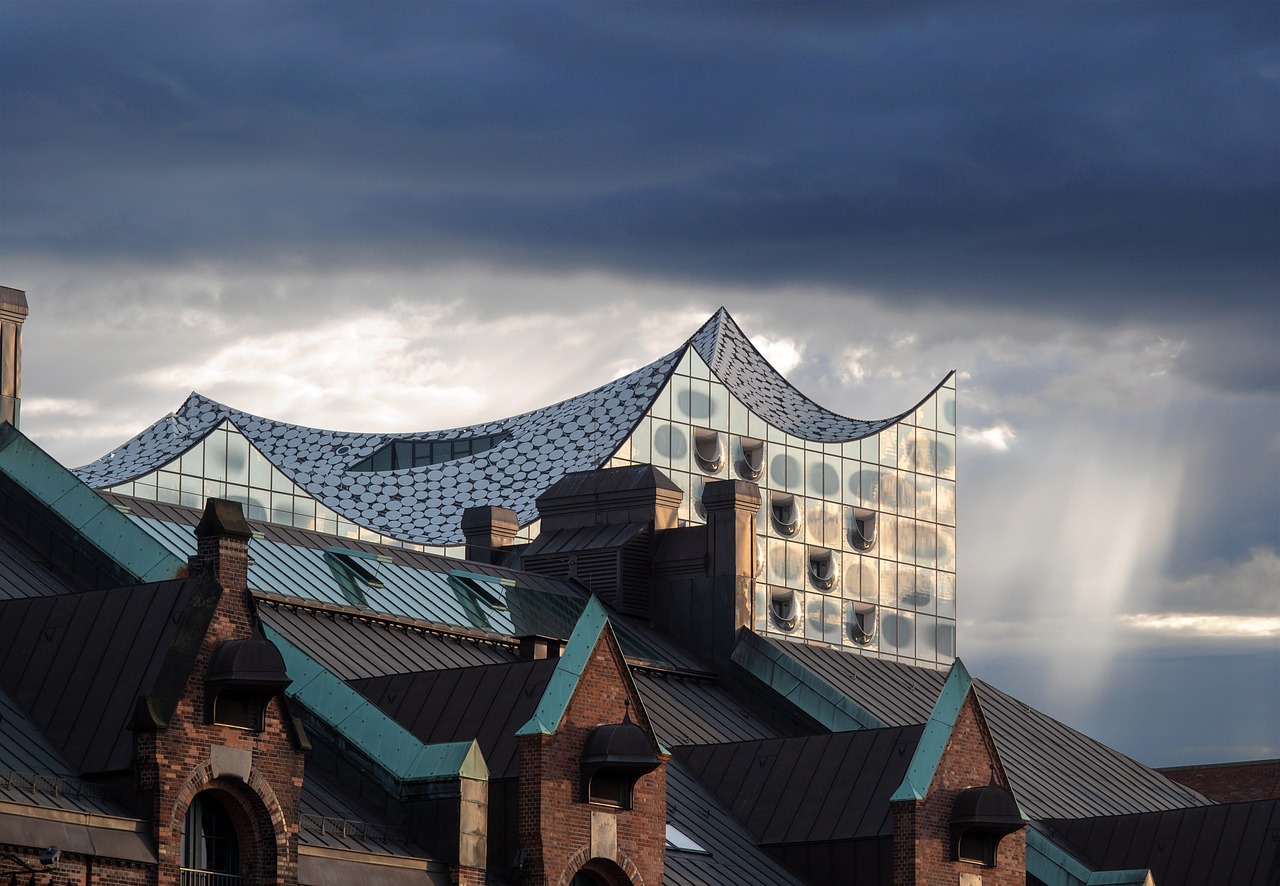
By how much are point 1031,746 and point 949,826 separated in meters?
16.4

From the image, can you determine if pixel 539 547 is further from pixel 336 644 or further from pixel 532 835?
pixel 532 835

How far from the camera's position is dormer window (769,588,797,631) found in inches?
6407

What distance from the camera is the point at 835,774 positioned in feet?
183

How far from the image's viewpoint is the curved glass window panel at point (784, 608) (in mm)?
162500

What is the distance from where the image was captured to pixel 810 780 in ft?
185

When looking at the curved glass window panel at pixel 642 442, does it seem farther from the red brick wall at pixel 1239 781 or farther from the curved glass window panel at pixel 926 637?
the red brick wall at pixel 1239 781

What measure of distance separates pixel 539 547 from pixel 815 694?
10.6 m

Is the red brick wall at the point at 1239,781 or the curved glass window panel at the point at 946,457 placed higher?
the curved glass window panel at the point at 946,457

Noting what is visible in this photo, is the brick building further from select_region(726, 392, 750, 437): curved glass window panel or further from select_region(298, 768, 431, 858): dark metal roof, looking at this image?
select_region(726, 392, 750, 437): curved glass window panel

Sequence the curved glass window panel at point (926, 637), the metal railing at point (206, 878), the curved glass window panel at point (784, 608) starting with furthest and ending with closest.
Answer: the curved glass window panel at point (926, 637) < the curved glass window panel at point (784, 608) < the metal railing at point (206, 878)

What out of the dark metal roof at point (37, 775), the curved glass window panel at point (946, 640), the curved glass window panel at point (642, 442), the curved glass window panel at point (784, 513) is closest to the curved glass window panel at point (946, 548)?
A: the curved glass window panel at point (946, 640)

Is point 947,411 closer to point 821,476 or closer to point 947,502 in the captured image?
point 947,502

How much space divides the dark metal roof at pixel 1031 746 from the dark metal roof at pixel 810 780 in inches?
293

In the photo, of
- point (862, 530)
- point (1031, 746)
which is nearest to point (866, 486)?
point (862, 530)
